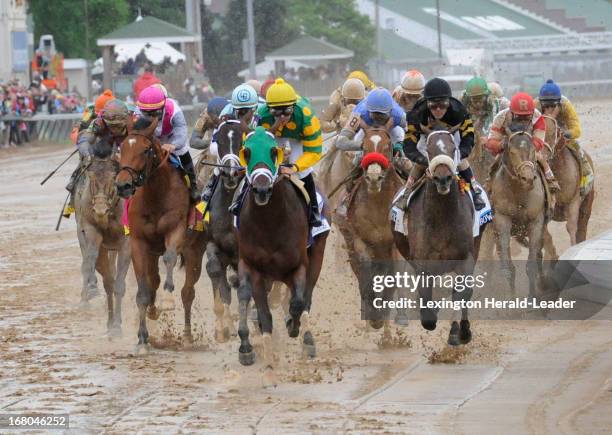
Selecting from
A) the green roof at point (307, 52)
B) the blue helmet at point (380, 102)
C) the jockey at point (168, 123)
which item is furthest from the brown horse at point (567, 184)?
the green roof at point (307, 52)

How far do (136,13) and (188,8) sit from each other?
46.6ft

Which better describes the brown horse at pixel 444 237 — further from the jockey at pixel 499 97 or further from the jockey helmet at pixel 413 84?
the jockey at pixel 499 97

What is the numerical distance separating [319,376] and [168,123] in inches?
118

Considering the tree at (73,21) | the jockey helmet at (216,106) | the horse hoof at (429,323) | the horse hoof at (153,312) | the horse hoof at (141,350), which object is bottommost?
the horse hoof at (141,350)

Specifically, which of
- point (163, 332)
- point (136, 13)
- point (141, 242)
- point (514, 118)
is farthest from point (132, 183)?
point (136, 13)

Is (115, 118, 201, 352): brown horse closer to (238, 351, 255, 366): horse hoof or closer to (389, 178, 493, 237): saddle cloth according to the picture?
(238, 351, 255, 366): horse hoof

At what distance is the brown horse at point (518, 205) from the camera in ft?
46.5

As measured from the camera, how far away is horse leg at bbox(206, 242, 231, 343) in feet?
41.5

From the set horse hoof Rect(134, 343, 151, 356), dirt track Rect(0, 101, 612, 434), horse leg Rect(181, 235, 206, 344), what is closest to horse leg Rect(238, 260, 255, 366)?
dirt track Rect(0, 101, 612, 434)

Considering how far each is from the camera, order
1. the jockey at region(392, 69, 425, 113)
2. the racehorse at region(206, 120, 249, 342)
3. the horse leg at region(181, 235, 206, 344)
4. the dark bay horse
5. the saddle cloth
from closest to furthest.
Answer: the dark bay horse < the saddle cloth < the racehorse at region(206, 120, 249, 342) < the horse leg at region(181, 235, 206, 344) < the jockey at region(392, 69, 425, 113)

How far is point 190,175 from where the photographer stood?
12.9 meters

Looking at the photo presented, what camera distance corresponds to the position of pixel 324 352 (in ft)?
40.0

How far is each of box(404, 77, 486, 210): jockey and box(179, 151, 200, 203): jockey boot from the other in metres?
1.91

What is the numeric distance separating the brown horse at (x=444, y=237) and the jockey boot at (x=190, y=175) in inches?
77.7
